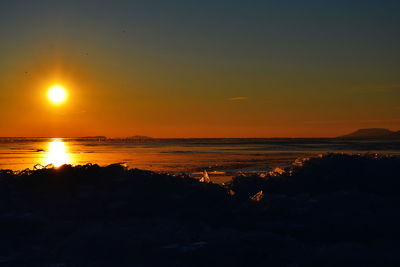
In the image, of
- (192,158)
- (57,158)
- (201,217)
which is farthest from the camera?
(57,158)

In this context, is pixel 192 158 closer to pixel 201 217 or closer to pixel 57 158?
pixel 57 158

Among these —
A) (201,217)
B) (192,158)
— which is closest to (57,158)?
(192,158)

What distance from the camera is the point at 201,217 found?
1034 cm

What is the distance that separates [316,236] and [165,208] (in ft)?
12.3

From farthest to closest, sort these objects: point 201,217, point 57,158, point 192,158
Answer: point 57,158 < point 192,158 < point 201,217

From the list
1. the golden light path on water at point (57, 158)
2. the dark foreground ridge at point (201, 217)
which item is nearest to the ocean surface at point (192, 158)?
the golden light path on water at point (57, 158)

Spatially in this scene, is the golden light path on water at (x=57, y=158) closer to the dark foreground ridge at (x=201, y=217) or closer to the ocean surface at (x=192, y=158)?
the ocean surface at (x=192, y=158)

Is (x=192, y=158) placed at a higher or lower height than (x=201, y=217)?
higher

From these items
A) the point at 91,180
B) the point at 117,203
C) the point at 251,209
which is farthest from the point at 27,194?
the point at 251,209

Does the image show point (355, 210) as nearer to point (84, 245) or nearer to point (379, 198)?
point (379, 198)

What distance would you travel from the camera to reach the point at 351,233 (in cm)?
945

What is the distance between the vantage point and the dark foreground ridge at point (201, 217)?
816cm

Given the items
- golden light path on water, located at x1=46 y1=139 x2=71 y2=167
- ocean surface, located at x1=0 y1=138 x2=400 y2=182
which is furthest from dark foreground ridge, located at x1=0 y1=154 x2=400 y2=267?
ocean surface, located at x1=0 y1=138 x2=400 y2=182

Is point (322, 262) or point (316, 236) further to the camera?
point (316, 236)
